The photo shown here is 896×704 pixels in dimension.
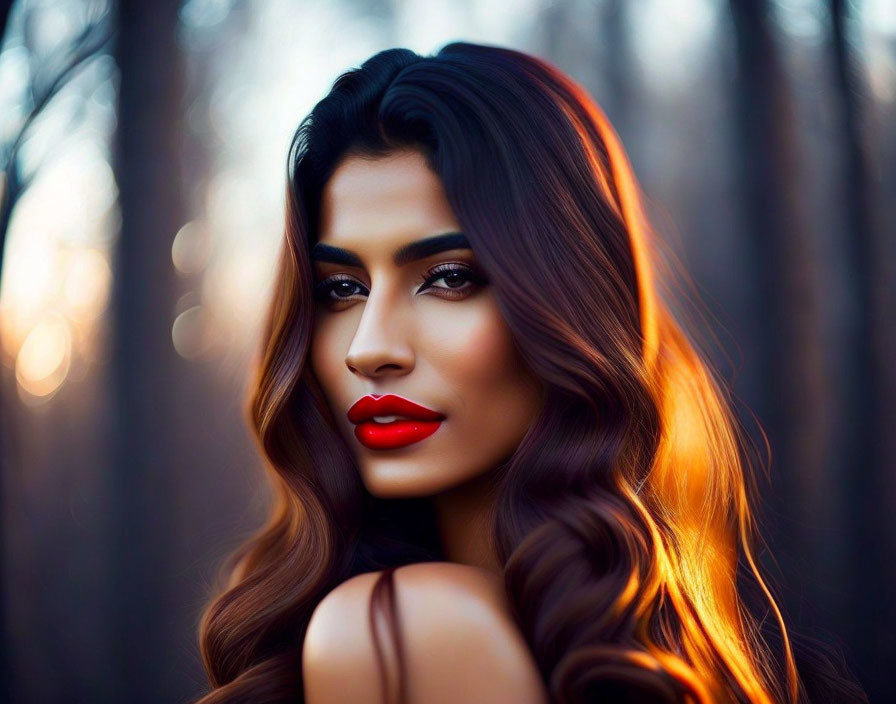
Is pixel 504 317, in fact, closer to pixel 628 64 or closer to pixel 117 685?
pixel 628 64

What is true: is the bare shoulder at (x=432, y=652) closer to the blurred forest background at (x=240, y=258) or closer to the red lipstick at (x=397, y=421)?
the red lipstick at (x=397, y=421)

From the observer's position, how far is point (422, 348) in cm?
123

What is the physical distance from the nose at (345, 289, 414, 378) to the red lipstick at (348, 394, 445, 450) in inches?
1.7

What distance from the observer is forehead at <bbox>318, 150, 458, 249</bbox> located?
126 centimetres

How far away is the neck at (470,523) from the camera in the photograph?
1.34 meters

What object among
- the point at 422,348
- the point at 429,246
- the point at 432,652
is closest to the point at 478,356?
the point at 422,348

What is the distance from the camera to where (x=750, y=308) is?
2.32 meters

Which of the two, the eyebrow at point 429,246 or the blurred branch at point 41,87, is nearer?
the eyebrow at point 429,246

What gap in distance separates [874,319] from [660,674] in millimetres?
1675

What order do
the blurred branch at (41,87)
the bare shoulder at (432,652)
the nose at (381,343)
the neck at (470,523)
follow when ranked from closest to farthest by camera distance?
the bare shoulder at (432,652)
the nose at (381,343)
the neck at (470,523)
the blurred branch at (41,87)

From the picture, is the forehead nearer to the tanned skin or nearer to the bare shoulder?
the tanned skin

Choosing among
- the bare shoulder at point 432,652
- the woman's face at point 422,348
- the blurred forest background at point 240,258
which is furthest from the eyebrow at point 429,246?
the blurred forest background at point 240,258

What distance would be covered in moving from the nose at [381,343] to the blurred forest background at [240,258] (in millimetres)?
1094

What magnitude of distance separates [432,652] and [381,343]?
0.47m
